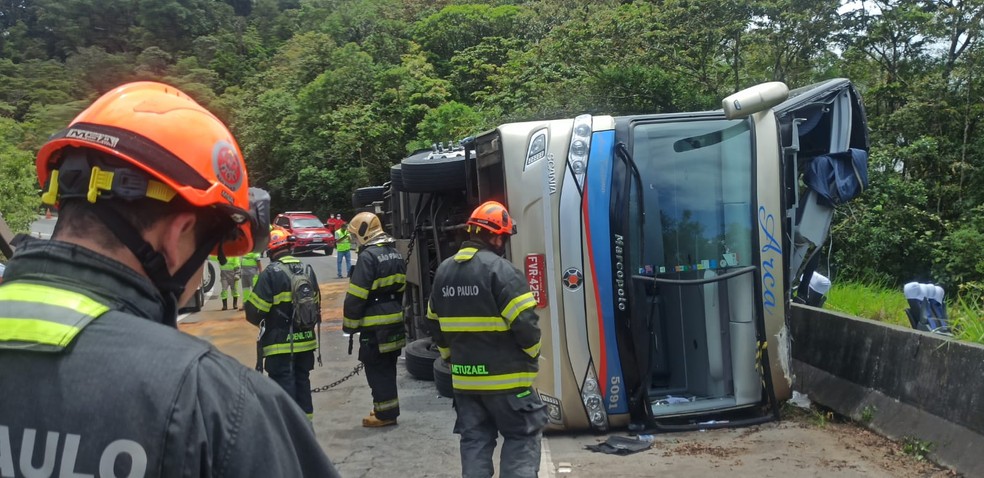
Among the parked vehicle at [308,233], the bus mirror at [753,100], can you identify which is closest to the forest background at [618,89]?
the bus mirror at [753,100]

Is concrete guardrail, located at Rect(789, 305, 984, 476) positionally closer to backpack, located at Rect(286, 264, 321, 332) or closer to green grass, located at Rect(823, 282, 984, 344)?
green grass, located at Rect(823, 282, 984, 344)

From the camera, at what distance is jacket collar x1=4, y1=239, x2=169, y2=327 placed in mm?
1284

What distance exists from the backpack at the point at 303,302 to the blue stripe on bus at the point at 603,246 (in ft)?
7.56

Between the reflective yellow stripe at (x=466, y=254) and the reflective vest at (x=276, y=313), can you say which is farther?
the reflective vest at (x=276, y=313)

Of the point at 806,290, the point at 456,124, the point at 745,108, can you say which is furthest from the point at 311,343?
the point at 456,124

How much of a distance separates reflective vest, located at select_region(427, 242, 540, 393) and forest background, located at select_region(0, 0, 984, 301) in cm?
224

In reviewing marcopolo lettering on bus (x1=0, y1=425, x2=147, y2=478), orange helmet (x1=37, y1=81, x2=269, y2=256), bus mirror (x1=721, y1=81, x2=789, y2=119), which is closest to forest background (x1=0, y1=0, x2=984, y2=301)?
orange helmet (x1=37, y1=81, x2=269, y2=256)

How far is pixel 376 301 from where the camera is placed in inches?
279

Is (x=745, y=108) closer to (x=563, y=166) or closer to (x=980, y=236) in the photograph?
(x=563, y=166)

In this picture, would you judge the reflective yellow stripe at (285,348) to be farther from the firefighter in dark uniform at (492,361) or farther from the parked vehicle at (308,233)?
the parked vehicle at (308,233)

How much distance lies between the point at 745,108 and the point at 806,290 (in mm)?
2683

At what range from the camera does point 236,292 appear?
1530 centimetres

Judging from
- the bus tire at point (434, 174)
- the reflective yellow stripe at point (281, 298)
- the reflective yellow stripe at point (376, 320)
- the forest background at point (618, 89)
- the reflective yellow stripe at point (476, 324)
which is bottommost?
the reflective yellow stripe at point (376, 320)

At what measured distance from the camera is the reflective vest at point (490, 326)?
4.57 metres
